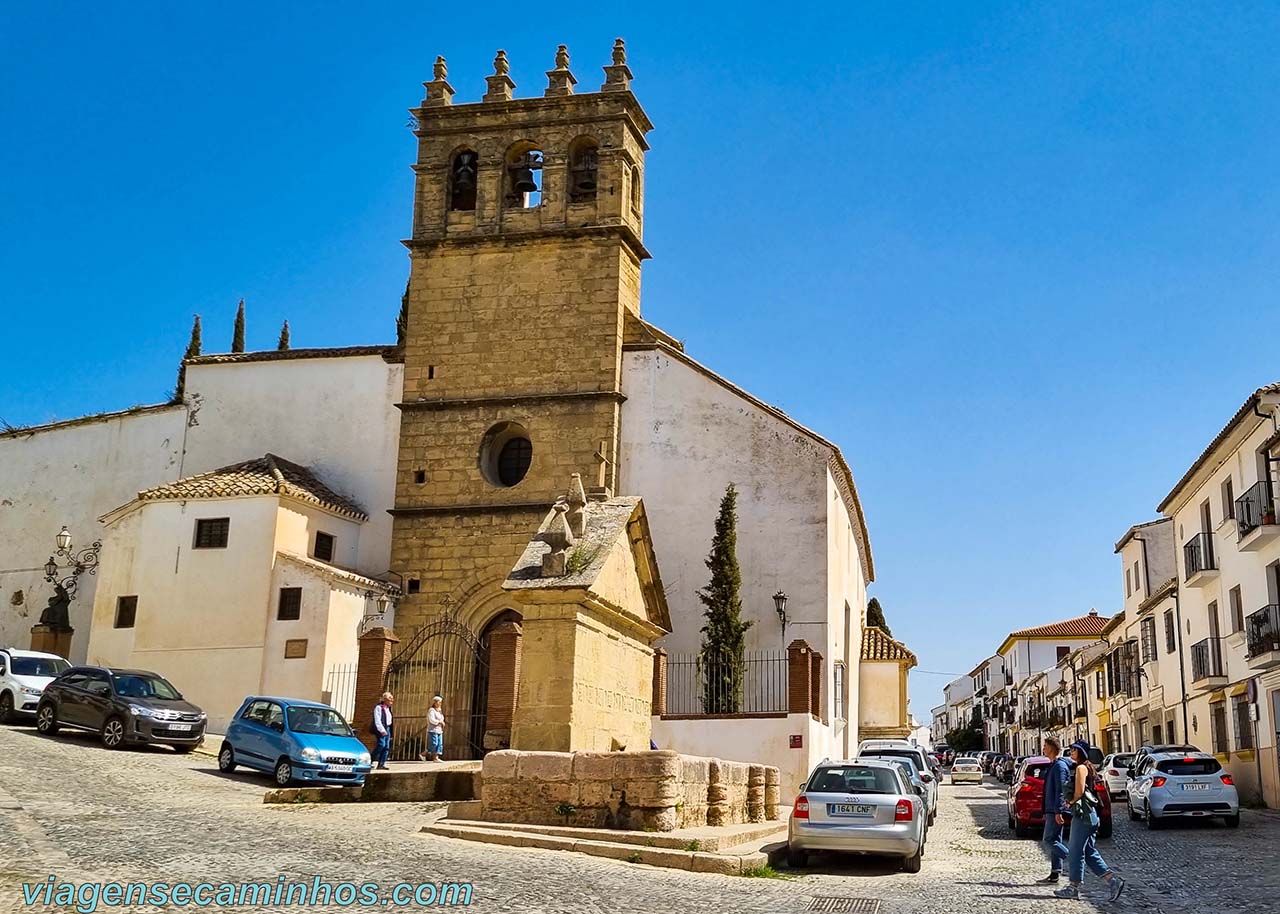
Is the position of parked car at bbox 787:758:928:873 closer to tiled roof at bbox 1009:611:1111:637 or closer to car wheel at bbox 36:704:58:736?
car wheel at bbox 36:704:58:736

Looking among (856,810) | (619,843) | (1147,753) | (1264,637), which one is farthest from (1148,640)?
(619,843)

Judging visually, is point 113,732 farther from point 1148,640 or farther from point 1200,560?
point 1148,640

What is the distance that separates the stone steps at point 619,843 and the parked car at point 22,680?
12.6m

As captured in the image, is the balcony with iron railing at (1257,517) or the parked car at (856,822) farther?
the balcony with iron railing at (1257,517)

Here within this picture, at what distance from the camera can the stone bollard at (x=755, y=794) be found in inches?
652

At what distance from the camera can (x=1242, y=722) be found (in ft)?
95.0

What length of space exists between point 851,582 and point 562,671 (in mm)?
21246

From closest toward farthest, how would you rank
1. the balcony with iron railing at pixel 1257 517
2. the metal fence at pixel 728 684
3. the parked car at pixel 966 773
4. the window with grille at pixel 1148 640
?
the metal fence at pixel 728 684
the balcony with iron railing at pixel 1257 517
the window with grille at pixel 1148 640
the parked car at pixel 966 773

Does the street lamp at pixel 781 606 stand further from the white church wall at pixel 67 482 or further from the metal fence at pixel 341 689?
the white church wall at pixel 67 482

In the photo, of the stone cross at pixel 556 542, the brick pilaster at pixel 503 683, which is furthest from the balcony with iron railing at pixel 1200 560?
the stone cross at pixel 556 542

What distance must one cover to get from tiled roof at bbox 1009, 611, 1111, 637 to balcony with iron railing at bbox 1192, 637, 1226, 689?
52.0 meters

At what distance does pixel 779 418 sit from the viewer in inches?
1080

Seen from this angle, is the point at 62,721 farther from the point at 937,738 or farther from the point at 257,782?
the point at 937,738

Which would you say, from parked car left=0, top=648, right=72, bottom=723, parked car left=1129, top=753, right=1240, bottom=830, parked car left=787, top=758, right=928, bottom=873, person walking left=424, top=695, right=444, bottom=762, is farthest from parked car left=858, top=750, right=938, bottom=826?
parked car left=0, top=648, right=72, bottom=723
